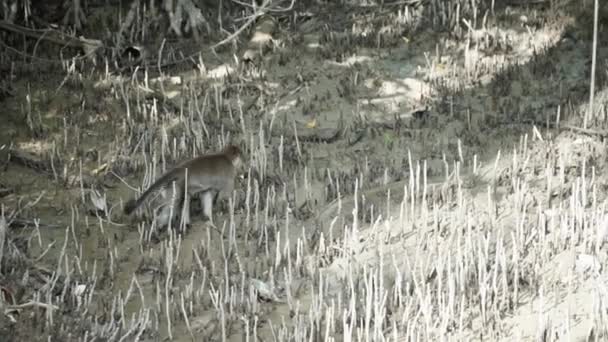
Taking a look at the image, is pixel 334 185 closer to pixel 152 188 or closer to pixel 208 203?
pixel 208 203

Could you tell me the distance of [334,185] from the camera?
6809 millimetres

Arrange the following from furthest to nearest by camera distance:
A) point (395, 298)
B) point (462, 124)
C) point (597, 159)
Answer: point (462, 124) → point (597, 159) → point (395, 298)

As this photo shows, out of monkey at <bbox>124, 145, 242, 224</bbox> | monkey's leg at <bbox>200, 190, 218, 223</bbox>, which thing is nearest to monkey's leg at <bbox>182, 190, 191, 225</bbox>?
monkey at <bbox>124, 145, 242, 224</bbox>

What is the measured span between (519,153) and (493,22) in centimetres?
256

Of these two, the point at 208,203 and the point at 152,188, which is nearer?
the point at 152,188

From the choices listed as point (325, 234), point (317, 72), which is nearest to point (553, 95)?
point (317, 72)

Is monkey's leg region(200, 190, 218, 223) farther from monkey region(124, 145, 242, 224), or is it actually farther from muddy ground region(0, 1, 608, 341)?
muddy ground region(0, 1, 608, 341)

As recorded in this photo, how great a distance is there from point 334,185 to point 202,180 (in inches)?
42.9

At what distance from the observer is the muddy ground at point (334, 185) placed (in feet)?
16.1

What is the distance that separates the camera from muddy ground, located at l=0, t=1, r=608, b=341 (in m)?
4.90

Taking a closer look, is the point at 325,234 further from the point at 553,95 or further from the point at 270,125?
the point at 553,95

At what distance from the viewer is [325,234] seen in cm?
611

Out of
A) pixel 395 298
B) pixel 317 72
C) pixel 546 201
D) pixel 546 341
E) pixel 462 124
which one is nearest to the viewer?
pixel 546 341

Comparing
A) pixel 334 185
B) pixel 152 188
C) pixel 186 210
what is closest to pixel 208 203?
pixel 186 210
